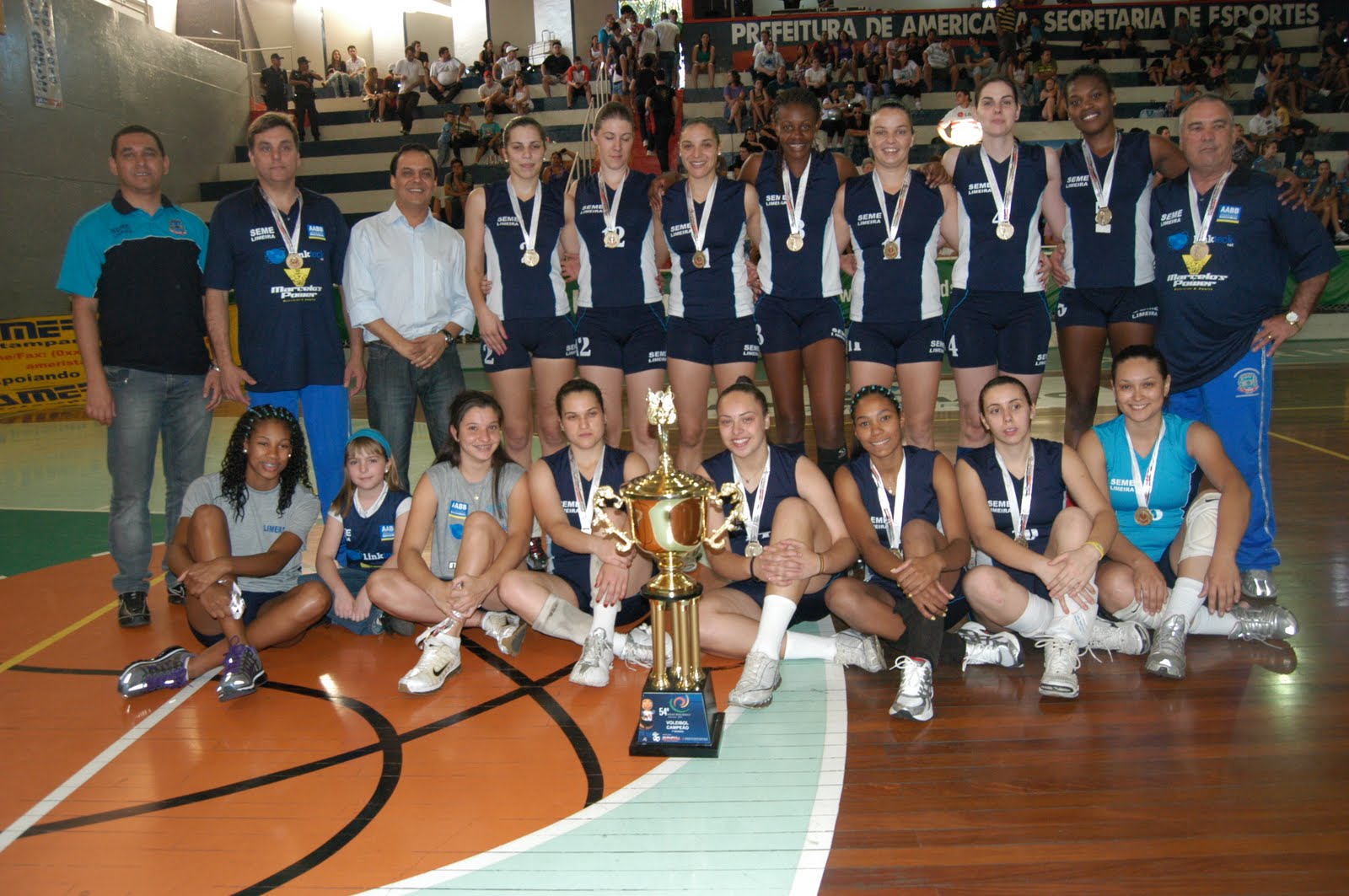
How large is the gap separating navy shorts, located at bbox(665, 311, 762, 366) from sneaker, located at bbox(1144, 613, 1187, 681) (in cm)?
206

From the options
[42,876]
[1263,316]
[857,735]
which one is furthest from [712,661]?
[1263,316]

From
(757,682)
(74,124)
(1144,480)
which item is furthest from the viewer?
(74,124)

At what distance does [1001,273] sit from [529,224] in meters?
2.22

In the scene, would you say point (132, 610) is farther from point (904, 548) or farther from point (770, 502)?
point (904, 548)

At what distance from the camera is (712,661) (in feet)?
13.4

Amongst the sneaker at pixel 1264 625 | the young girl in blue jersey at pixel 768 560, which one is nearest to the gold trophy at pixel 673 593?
the young girl in blue jersey at pixel 768 560

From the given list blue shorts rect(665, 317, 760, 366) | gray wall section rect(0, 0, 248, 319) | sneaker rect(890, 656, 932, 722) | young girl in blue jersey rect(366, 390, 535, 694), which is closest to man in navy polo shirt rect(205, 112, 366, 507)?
young girl in blue jersey rect(366, 390, 535, 694)

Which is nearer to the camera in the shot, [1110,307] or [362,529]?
[362,529]

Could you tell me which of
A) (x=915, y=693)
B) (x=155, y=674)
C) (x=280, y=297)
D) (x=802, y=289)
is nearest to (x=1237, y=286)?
(x=802, y=289)

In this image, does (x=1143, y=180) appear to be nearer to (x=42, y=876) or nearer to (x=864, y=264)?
(x=864, y=264)

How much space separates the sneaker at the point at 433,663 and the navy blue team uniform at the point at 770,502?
1.10m

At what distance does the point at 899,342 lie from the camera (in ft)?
16.0

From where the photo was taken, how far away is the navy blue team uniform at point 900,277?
15.8 feet

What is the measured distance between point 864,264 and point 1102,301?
111 cm
